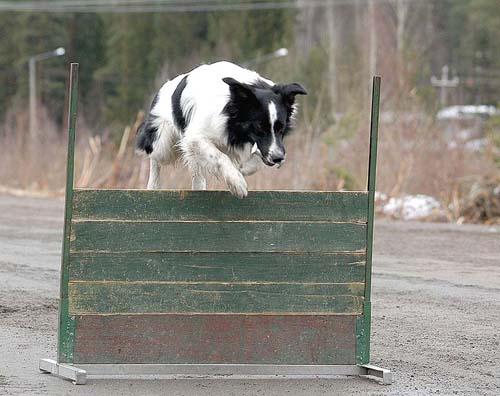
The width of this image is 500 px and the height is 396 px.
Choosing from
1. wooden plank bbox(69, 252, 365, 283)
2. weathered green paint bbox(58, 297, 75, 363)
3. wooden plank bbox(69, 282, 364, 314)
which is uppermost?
wooden plank bbox(69, 252, 365, 283)

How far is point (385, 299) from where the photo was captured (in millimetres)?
11617

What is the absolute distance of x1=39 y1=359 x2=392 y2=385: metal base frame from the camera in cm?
739

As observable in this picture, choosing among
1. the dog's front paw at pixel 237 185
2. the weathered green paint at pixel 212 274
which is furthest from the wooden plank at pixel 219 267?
the dog's front paw at pixel 237 185

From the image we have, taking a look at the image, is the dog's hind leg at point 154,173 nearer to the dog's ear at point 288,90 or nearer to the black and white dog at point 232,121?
the black and white dog at point 232,121

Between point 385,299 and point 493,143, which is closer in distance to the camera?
point 385,299

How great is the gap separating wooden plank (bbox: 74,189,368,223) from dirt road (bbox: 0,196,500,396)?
111cm

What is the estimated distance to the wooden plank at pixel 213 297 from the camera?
7.26 m

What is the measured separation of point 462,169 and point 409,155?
1.50m

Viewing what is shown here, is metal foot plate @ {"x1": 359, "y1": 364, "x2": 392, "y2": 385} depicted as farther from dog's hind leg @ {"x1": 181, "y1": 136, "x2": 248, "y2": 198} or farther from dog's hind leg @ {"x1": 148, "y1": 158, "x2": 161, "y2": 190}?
dog's hind leg @ {"x1": 148, "y1": 158, "x2": 161, "y2": 190}

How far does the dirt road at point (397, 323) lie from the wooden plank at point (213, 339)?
0.62 feet

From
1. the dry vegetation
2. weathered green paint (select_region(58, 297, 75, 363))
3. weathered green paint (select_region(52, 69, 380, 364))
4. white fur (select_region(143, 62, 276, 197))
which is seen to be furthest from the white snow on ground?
weathered green paint (select_region(58, 297, 75, 363))

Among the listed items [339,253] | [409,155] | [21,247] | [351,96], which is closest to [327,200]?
[339,253]

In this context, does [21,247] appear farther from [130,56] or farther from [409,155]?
[130,56]

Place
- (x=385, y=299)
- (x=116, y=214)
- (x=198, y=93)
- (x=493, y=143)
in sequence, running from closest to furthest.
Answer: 1. (x=116, y=214)
2. (x=198, y=93)
3. (x=385, y=299)
4. (x=493, y=143)
